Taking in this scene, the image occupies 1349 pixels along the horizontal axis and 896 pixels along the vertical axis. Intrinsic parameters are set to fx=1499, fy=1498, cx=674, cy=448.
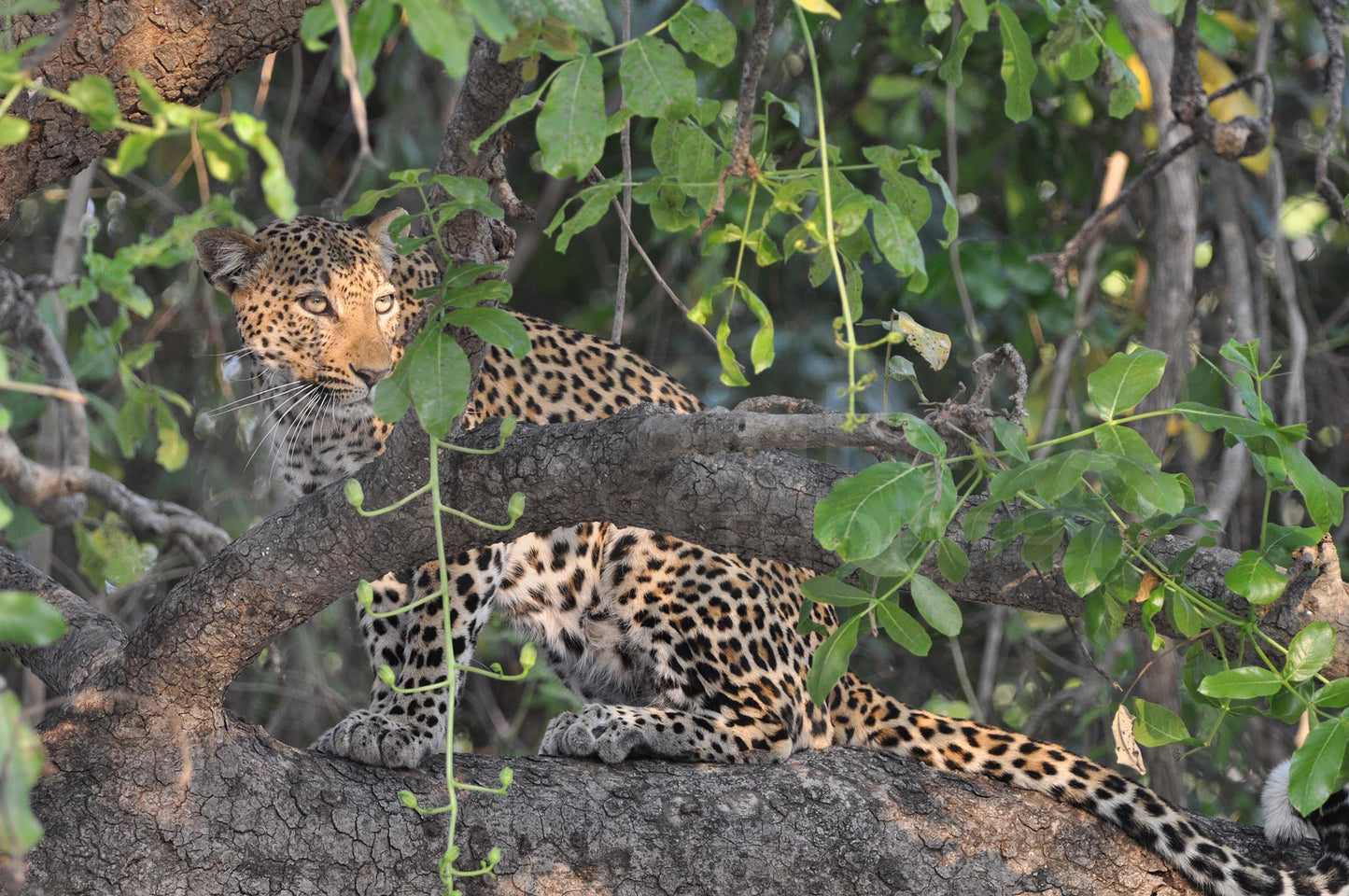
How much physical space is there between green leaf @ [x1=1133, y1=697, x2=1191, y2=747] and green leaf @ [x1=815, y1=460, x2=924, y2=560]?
1.00 meters

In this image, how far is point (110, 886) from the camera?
2742 mm

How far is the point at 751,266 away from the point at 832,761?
3.60 metres

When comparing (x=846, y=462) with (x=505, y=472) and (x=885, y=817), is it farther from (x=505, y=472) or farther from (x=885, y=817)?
(x=505, y=472)

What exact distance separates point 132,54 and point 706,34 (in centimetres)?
130

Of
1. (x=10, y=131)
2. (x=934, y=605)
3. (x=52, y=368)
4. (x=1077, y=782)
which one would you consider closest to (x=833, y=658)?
(x=934, y=605)

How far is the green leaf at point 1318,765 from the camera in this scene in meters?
2.38

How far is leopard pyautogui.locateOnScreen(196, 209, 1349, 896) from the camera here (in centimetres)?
380

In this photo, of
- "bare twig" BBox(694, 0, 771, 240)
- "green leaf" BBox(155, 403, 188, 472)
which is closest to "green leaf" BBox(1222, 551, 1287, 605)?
"bare twig" BBox(694, 0, 771, 240)

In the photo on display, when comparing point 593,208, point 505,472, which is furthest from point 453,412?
point 505,472

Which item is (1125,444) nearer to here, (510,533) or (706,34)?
(706,34)

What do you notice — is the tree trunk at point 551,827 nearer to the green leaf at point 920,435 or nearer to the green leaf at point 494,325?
the green leaf at point 494,325

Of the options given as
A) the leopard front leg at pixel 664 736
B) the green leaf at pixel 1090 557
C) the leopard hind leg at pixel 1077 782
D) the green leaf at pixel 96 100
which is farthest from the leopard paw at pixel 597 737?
the green leaf at pixel 96 100

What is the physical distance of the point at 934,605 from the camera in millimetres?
2256

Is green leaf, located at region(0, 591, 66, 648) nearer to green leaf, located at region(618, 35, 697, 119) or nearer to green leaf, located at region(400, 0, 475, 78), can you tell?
green leaf, located at region(400, 0, 475, 78)
